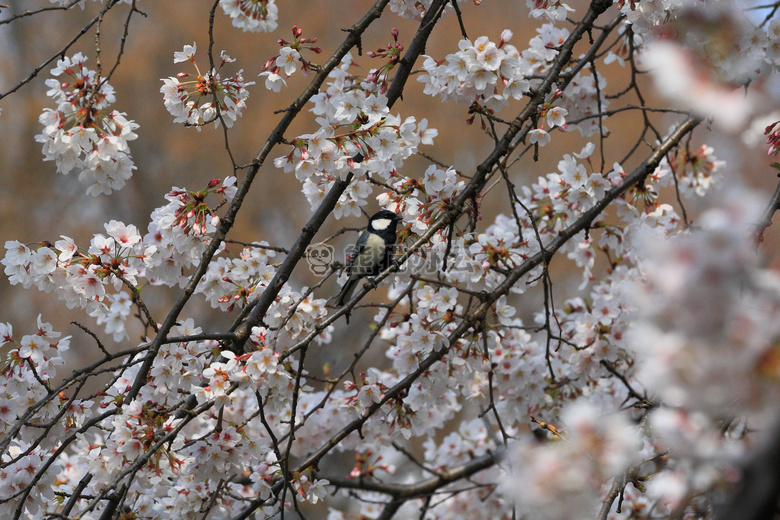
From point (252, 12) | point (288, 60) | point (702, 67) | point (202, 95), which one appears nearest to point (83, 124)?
point (202, 95)

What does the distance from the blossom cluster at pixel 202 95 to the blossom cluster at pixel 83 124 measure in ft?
0.95

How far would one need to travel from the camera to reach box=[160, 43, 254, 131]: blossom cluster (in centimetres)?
178

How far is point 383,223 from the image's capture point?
2.78 m

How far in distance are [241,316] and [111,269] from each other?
407 mm

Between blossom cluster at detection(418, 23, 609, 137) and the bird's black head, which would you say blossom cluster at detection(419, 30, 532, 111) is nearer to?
blossom cluster at detection(418, 23, 609, 137)

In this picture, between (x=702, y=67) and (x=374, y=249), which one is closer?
(x=702, y=67)

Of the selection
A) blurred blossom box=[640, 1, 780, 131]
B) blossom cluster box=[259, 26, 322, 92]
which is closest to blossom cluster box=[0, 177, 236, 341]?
blossom cluster box=[259, 26, 322, 92]

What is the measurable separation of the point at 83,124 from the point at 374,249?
1495mm

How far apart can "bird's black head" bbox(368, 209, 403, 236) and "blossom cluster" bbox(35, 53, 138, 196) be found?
53.5 inches

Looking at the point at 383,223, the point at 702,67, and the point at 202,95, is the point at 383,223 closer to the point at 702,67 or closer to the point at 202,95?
the point at 202,95

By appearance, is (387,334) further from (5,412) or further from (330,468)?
(330,468)

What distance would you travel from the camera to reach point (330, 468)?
725 centimetres

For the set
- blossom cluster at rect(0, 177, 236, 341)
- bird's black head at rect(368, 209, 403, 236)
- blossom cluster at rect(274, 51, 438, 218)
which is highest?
bird's black head at rect(368, 209, 403, 236)

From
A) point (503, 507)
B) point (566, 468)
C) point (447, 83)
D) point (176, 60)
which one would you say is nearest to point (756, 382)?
point (566, 468)
